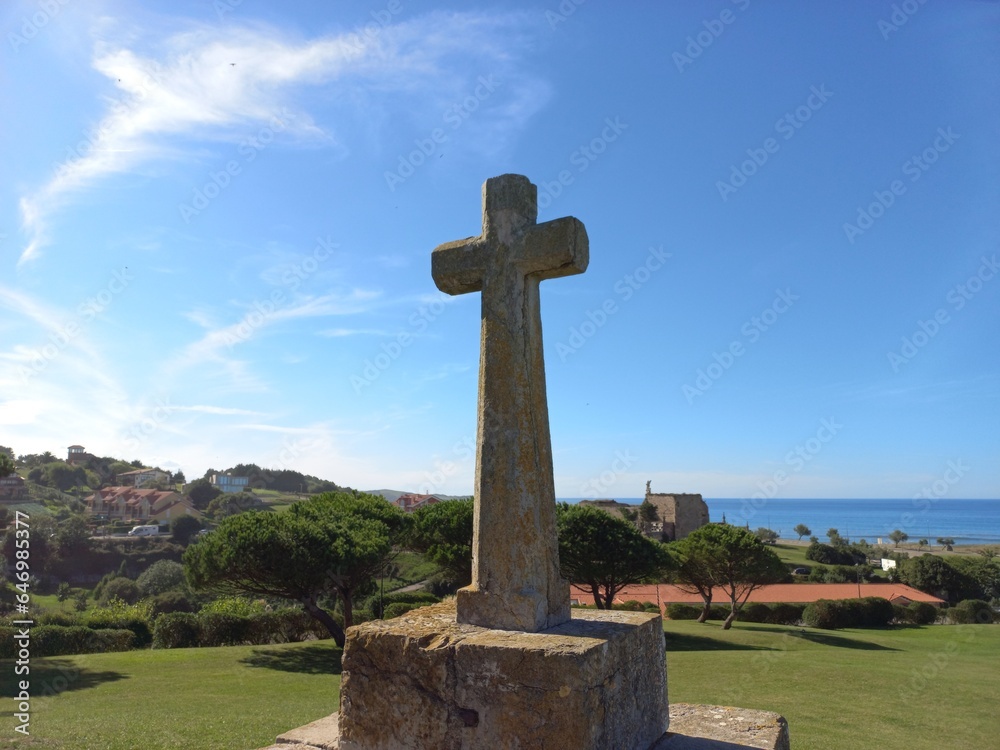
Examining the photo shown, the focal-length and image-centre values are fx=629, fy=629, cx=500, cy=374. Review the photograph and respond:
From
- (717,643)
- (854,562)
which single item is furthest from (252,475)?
(717,643)

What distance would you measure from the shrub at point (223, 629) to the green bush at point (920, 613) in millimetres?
32512

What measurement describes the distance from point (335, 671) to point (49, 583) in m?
39.2

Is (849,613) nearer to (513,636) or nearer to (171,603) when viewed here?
(513,636)

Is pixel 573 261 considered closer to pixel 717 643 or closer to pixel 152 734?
pixel 152 734

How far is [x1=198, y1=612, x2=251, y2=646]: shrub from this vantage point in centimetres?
2272

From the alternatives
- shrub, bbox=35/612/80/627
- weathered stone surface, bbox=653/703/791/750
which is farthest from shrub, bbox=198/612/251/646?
weathered stone surface, bbox=653/703/791/750

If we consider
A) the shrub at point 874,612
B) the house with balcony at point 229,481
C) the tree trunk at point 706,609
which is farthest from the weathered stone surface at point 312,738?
the house with balcony at point 229,481

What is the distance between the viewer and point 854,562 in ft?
213

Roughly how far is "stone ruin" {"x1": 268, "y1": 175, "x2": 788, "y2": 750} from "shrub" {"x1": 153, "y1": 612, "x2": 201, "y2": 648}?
21220mm

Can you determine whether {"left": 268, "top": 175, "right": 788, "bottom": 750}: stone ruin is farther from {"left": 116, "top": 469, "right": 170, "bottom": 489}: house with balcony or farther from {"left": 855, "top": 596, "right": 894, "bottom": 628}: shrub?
{"left": 116, "top": 469, "right": 170, "bottom": 489}: house with balcony

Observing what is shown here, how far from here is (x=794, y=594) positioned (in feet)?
130

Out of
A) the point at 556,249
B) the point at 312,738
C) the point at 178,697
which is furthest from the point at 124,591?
the point at 556,249

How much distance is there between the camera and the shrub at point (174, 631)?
22.1m

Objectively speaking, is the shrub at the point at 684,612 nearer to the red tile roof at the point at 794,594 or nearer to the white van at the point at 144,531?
the red tile roof at the point at 794,594
